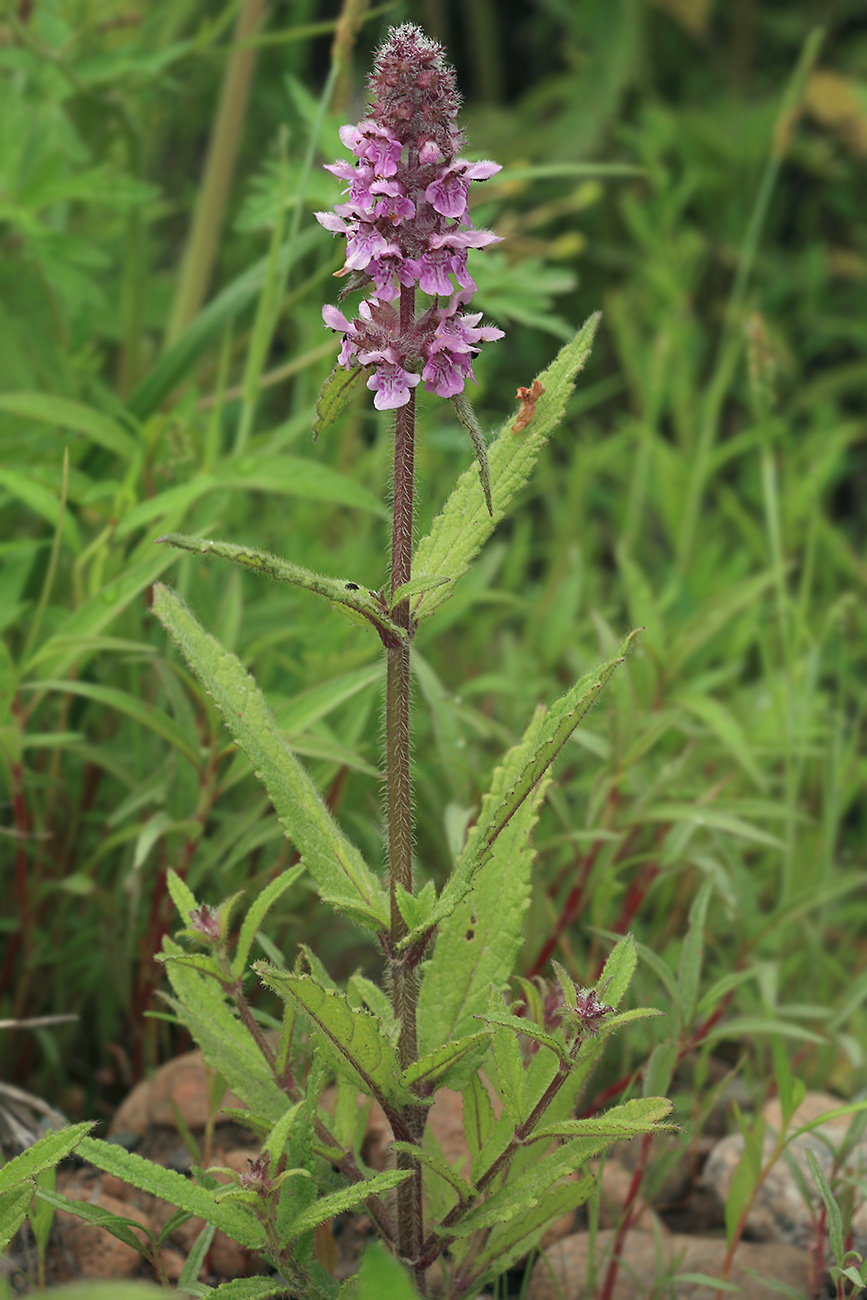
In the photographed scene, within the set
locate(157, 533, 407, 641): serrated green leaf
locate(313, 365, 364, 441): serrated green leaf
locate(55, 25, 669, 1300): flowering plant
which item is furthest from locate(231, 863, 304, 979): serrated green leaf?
locate(313, 365, 364, 441): serrated green leaf

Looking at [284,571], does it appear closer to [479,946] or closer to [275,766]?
[275,766]

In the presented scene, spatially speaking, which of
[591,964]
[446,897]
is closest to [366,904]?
[446,897]

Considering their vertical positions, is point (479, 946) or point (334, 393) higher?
point (334, 393)

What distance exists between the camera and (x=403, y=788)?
4.14 ft

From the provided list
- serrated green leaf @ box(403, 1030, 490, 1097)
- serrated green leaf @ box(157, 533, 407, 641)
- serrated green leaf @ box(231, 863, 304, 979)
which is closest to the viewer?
serrated green leaf @ box(157, 533, 407, 641)

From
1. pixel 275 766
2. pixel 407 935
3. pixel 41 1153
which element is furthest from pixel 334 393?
pixel 41 1153

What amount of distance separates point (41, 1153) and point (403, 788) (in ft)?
1.56

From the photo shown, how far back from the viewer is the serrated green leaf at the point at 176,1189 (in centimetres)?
120

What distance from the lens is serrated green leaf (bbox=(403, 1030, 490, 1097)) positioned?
118 centimetres

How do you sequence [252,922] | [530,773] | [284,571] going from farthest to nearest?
[252,922]
[530,773]
[284,571]

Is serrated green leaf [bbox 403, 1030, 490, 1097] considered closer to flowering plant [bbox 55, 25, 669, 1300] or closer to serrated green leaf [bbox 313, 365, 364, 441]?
flowering plant [bbox 55, 25, 669, 1300]

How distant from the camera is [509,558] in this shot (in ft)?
9.61

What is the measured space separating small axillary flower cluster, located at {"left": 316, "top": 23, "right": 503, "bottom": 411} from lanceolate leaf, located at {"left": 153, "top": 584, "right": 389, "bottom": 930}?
13.1 inches

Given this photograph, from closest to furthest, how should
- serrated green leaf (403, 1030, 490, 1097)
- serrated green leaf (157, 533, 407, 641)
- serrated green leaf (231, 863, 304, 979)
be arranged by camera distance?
1. serrated green leaf (157, 533, 407, 641)
2. serrated green leaf (403, 1030, 490, 1097)
3. serrated green leaf (231, 863, 304, 979)
